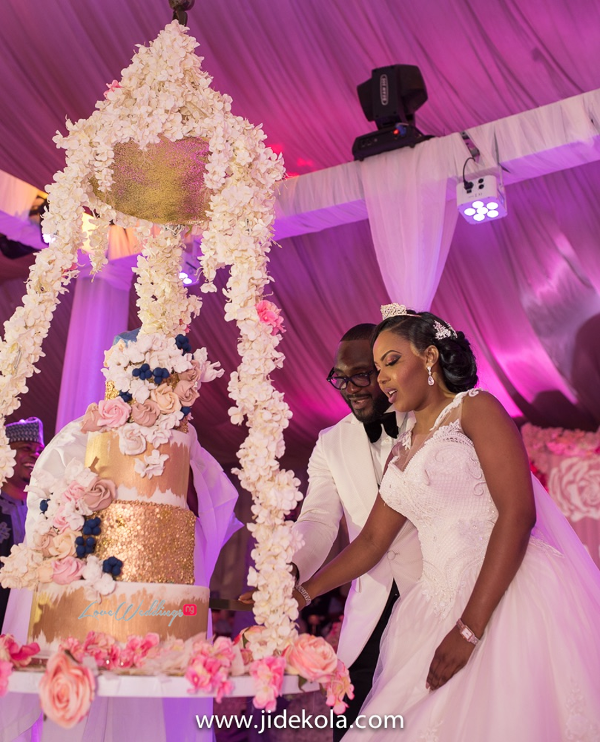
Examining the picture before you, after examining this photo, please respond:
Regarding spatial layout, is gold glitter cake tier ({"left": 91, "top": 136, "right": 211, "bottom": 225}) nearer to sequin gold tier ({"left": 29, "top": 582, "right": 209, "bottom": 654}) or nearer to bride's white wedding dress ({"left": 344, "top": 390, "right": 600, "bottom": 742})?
bride's white wedding dress ({"left": 344, "top": 390, "right": 600, "bottom": 742})

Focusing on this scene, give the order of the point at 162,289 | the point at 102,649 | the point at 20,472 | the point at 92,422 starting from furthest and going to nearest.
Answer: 1. the point at 20,472
2. the point at 162,289
3. the point at 92,422
4. the point at 102,649

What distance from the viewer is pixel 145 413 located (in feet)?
7.59

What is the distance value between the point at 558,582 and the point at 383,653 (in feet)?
1.98

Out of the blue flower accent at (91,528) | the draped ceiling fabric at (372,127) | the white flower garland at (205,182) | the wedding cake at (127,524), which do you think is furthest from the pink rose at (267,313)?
the draped ceiling fabric at (372,127)

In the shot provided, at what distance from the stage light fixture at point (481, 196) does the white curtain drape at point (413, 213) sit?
0.12 m

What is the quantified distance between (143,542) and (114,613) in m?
0.21

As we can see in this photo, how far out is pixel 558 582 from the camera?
2.22 meters

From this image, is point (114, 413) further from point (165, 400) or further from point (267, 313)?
point (267, 313)

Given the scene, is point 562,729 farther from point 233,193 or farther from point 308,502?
point 233,193

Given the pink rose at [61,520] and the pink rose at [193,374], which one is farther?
the pink rose at [193,374]

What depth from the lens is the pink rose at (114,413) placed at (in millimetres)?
2309

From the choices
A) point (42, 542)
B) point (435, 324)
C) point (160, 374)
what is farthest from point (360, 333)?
point (42, 542)

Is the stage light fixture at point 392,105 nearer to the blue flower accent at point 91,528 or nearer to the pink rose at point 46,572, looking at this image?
the blue flower accent at point 91,528

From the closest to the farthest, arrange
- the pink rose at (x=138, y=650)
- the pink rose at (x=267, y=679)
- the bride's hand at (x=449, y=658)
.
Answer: the pink rose at (x=267, y=679)
the pink rose at (x=138, y=650)
the bride's hand at (x=449, y=658)
